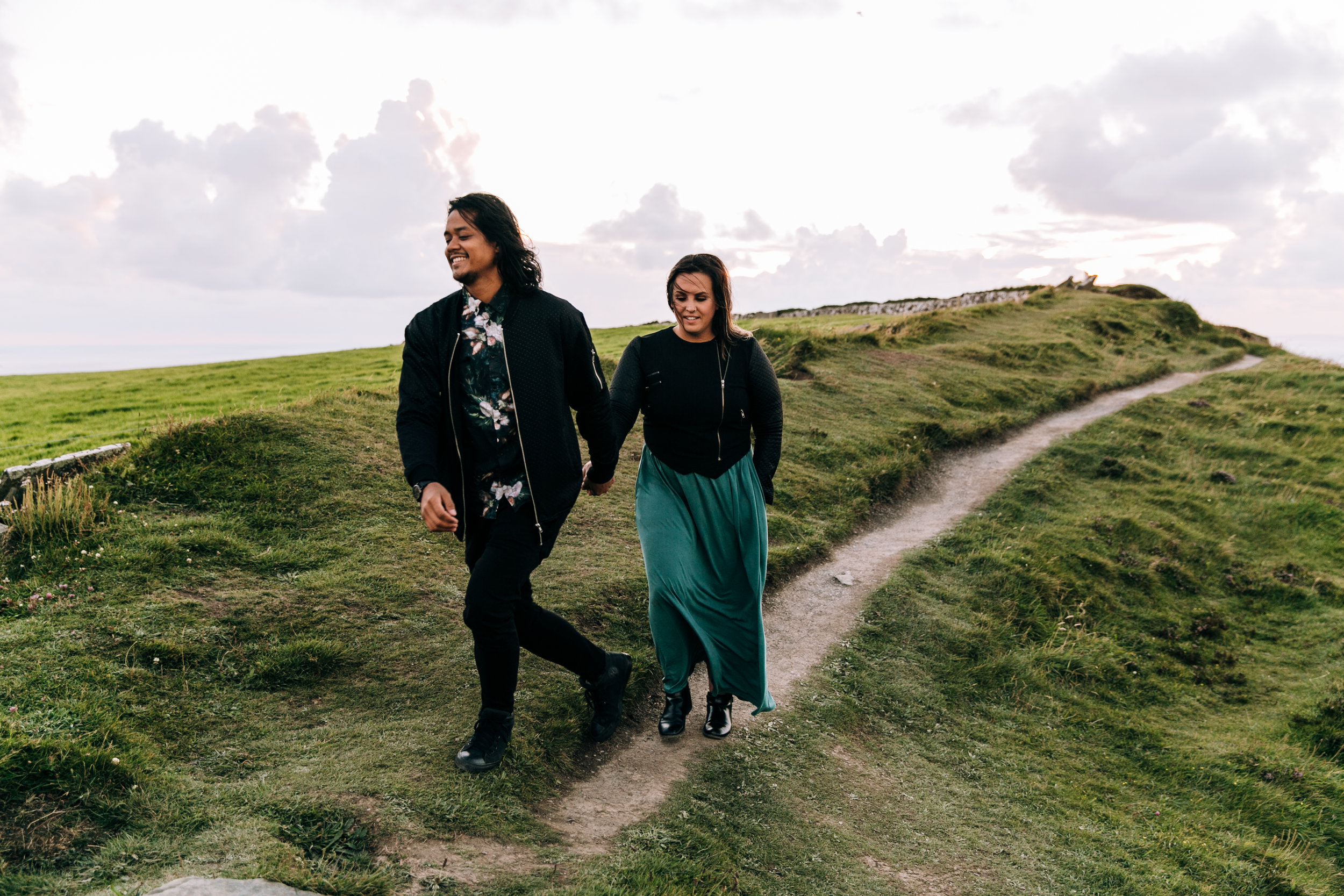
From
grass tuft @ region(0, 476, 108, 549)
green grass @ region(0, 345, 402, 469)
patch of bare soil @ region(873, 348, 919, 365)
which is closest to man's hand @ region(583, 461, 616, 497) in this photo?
grass tuft @ region(0, 476, 108, 549)

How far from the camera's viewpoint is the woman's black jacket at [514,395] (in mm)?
3916

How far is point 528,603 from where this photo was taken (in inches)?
173

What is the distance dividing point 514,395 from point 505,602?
106cm

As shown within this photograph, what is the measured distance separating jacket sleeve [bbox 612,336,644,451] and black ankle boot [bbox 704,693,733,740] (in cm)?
190

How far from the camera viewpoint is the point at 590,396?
4273 millimetres

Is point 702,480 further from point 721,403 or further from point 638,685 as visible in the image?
point 638,685

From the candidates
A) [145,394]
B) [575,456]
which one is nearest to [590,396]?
[575,456]

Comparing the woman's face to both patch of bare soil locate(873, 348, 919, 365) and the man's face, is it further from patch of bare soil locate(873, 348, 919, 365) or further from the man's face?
patch of bare soil locate(873, 348, 919, 365)

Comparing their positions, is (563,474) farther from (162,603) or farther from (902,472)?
(902,472)

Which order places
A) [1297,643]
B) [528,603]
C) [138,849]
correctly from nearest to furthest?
[138,849] < [528,603] < [1297,643]

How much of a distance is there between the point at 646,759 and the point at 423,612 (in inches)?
92.6

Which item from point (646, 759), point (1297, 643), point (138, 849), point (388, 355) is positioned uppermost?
point (388, 355)

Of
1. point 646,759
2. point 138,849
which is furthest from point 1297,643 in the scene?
point 138,849

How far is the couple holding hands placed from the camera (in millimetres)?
3926
